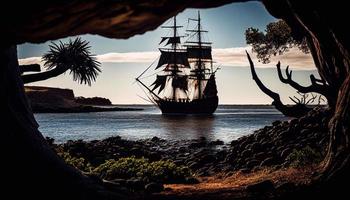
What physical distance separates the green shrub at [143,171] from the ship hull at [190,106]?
337ft

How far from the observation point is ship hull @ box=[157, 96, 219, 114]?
117m

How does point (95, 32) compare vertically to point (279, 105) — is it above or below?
above

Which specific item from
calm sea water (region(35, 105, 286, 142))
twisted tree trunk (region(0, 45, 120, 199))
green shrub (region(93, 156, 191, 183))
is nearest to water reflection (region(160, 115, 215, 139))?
calm sea water (region(35, 105, 286, 142))

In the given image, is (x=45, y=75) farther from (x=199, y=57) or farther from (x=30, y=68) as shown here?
(x=199, y=57)

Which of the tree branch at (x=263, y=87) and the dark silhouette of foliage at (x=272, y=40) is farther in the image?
the dark silhouette of foliage at (x=272, y=40)

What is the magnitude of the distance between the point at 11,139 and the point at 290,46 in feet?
73.8

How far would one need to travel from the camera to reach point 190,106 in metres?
116

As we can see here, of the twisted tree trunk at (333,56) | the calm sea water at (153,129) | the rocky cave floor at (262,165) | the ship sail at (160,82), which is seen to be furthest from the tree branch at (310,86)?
the ship sail at (160,82)

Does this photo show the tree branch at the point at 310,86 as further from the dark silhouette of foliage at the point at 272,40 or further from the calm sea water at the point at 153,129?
the calm sea water at the point at 153,129

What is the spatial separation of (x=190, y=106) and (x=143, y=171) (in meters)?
104

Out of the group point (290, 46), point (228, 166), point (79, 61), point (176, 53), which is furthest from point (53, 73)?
point (176, 53)

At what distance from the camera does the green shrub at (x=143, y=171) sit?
40.3 ft

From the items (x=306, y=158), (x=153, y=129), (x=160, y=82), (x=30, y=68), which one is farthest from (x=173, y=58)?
(x=30, y=68)

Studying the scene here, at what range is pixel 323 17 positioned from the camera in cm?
632
